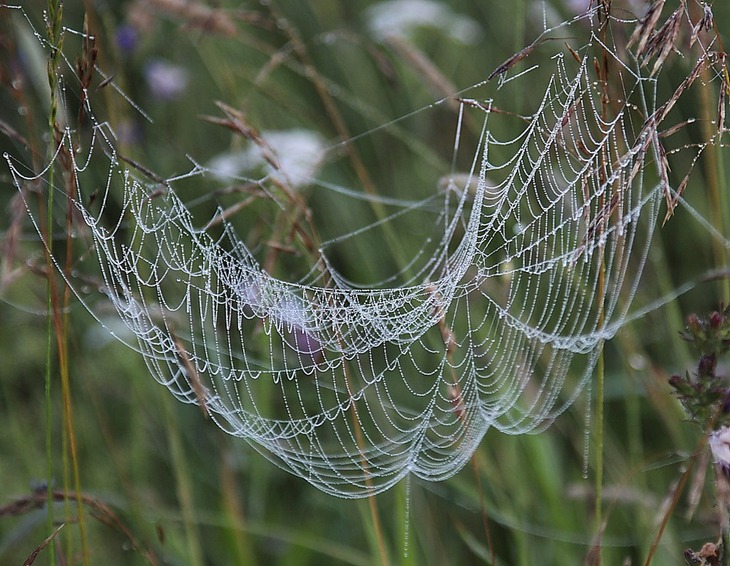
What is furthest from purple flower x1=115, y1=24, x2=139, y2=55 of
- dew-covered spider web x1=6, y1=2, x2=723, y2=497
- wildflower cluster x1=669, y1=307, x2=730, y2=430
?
wildflower cluster x1=669, y1=307, x2=730, y2=430

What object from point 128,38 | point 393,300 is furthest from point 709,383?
point 128,38

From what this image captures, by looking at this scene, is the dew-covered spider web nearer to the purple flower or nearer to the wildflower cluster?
the purple flower

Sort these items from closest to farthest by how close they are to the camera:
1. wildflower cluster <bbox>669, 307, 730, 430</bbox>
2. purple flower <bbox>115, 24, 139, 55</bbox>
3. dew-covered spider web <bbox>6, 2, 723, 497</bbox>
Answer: wildflower cluster <bbox>669, 307, 730, 430</bbox> → dew-covered spider web <bbox>6, 2, 723, 497</bbox> → purple flower <bbox>115, 24, 139, 55</bbox>

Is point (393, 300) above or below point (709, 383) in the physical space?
above

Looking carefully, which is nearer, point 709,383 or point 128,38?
point 709,383

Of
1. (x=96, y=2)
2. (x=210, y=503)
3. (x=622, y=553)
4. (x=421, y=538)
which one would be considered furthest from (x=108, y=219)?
(x=622, y=553)

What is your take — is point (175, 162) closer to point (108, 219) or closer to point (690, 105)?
point (108, 219)

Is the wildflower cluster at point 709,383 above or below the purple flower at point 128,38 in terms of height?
below

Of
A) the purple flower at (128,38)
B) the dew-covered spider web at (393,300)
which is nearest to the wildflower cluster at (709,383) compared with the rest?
the dew-covered spider web at (393,300)

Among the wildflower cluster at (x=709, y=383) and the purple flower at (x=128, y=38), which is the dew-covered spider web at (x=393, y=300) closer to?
the purple flower at (x=128, y=38)

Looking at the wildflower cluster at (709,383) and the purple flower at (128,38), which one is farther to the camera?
the purple flower at (128,38)

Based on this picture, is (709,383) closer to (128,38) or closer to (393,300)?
(393,300)
